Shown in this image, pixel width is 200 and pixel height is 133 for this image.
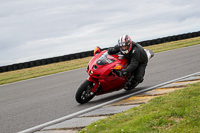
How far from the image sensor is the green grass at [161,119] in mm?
3960

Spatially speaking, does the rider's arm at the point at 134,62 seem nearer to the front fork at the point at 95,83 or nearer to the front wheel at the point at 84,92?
the front fork at the point at 95,83

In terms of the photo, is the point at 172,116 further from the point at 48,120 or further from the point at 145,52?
the point at 145,52

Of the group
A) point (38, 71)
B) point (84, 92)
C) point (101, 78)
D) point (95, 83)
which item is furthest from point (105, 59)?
point (38, 71)

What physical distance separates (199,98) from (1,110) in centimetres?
499

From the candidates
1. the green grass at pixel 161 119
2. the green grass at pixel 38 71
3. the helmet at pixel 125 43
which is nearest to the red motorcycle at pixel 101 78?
the helmet at pixel 125 43

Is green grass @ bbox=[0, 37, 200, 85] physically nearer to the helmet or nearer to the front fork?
the front fork

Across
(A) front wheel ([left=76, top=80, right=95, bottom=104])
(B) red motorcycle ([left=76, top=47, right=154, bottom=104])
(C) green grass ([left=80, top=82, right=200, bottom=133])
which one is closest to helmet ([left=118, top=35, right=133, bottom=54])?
(B) red motorcycle ([left=76, top=47, right=154, bottom=104])

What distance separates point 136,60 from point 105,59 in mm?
771

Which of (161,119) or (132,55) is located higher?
(132,55)

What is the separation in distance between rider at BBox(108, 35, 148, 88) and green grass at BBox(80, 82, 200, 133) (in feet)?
6.64

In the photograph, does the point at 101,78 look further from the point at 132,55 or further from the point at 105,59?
the point at 132,55

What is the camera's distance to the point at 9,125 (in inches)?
240

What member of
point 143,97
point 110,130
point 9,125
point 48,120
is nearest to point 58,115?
point 48,120

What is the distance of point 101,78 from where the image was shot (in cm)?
707
